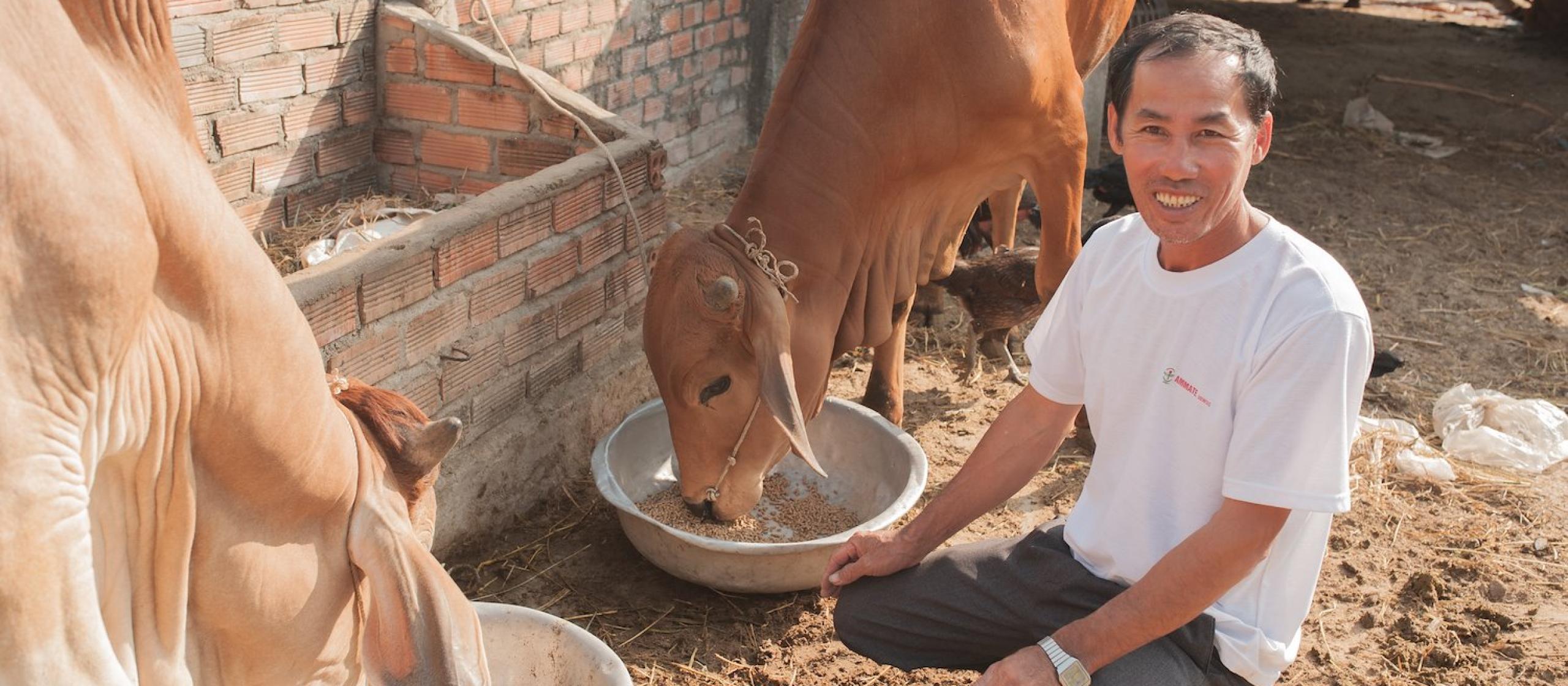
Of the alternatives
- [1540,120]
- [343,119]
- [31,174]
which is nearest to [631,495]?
[343,119]

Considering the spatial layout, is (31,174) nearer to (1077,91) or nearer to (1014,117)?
(1014,117)

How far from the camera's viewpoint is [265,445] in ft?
4.90

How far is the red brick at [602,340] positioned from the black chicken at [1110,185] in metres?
2.91

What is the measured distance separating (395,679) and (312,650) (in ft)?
0.40

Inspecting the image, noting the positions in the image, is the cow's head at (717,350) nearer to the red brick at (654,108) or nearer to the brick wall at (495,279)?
the brick wall at (495,279)

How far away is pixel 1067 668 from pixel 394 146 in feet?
11.4

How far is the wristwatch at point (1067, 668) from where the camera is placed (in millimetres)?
2484

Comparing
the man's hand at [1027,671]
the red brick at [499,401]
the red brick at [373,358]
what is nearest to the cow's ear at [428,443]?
the man's hand at [1027,671]

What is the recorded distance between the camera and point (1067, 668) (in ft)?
8.16

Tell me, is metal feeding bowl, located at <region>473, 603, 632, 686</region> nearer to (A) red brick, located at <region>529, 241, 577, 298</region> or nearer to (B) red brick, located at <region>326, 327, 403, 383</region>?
(B) red brick, located at <region>326, 327, 403, 383</region>

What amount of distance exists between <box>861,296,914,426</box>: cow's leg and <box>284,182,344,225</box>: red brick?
6.57 feet

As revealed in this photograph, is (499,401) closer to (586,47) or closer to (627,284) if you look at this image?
(627,284)

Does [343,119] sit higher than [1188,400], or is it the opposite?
[1188,400]

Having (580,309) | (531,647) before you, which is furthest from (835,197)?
(531,647)
